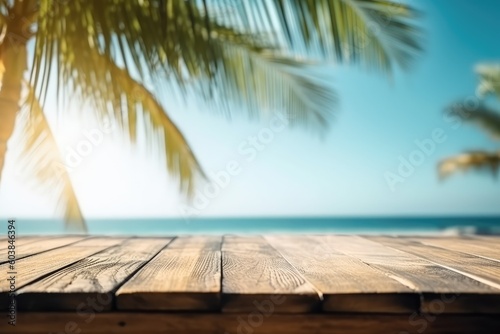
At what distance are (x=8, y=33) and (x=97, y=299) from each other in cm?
185

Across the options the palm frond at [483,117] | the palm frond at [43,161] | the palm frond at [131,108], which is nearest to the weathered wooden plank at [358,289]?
the palm frond at [131,108]

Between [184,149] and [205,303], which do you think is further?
[184,149]

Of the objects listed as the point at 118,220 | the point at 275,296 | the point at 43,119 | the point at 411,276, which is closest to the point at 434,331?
the point at 411,276

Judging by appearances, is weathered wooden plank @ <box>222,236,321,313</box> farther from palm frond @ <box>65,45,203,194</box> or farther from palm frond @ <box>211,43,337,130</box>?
palm frond @ <box>211,43,337,130</box>

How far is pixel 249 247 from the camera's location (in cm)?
174

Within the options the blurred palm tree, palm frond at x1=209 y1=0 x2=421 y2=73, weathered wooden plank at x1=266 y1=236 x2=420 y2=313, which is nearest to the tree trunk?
the blurred palm tree

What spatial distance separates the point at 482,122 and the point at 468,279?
379 inches

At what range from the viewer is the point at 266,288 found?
0.92m

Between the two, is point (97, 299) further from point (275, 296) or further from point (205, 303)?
point (275, 296)

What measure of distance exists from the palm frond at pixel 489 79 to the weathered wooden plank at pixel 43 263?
348 inches

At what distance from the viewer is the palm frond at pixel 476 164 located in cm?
1052

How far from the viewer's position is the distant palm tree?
8859mm

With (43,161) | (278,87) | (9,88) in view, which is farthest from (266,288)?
(43,161)

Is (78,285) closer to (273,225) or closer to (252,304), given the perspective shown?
(252,304)
